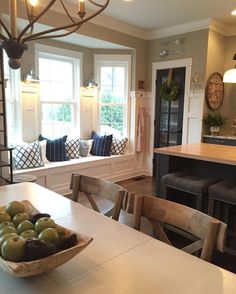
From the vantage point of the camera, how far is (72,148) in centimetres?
452

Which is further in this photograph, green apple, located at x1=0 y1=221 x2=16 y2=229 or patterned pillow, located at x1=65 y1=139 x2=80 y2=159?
patterned pillow, located at x1=65 y1=139 x2=80 y2=159

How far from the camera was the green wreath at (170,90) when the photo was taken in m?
4.75

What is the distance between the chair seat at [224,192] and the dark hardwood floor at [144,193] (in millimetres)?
588

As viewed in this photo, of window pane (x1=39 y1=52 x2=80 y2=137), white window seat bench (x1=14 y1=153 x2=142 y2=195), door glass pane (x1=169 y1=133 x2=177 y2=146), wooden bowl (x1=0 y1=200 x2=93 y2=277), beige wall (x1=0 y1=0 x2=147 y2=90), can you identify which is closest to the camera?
wooden bowl (x1=0 y1=200 x2=93 y2=277)

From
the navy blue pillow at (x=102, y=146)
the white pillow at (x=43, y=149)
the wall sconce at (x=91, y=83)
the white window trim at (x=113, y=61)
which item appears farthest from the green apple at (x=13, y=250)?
the white window trim at (x=113, y=61)

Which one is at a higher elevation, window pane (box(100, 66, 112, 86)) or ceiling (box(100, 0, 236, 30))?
ceiling (box(100, 0, 236, 30))

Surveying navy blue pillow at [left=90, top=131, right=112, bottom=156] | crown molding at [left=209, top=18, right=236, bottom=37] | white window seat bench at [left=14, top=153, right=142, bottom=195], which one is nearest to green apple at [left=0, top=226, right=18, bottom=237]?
white window seat bench at [left=14, top=153, right=142, bottom=195]

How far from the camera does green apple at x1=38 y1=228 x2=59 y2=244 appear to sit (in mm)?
877

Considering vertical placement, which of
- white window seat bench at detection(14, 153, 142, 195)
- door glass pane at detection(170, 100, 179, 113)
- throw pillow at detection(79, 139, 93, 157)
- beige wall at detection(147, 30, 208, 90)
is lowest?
white window seat bench at detection(14, 153, 142, 195)

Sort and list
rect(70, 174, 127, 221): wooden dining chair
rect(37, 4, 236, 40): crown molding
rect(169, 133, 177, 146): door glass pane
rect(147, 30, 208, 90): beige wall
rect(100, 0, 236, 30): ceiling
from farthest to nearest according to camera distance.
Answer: rect(169, 133, 177, 146): door glass pane, rect(147, 30, 208, 90): beige wall, rect(37, 4, 236, 40): crown molding, rect(100, 0, 236, 30): ceiling, rect(70, 174, 127, 221): wooden dining chair

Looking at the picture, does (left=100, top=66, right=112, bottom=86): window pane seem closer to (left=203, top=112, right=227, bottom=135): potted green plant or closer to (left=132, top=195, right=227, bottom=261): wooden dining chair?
(left=203, top=112, right=227, bottom=135): potted green plant

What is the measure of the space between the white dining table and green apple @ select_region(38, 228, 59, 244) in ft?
0.40

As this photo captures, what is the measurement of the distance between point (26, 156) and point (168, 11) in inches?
118

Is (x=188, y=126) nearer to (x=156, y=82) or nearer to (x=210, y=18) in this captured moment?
(x=156, y=82)
